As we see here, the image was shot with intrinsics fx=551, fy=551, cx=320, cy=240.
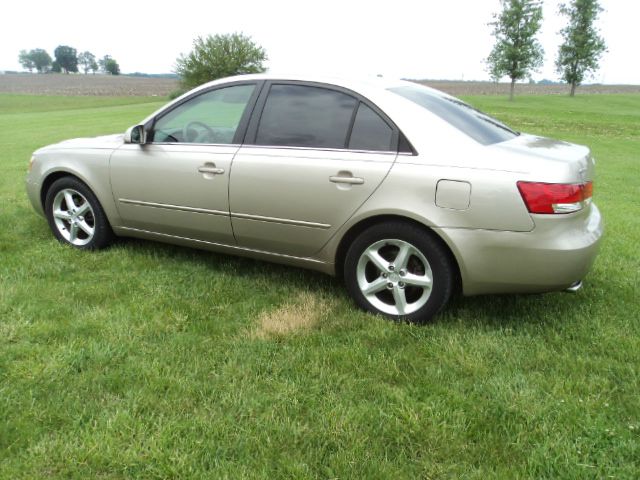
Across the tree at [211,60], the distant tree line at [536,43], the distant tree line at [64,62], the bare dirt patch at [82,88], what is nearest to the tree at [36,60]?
the distant tree line at [64,62]

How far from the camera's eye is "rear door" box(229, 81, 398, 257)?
346 cm

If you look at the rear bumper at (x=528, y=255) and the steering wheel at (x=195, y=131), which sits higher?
the steering wheel at (x=195, y=131)

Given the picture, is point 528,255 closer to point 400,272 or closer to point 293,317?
point 400,272

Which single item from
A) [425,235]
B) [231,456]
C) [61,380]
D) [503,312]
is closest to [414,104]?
[425,235]

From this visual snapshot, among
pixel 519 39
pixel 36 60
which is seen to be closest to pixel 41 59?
pixel 36 60

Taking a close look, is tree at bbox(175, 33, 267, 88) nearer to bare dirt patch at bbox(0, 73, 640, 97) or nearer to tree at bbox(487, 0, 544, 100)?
bare dirt patch at bbox(0, 73, 640, 97)

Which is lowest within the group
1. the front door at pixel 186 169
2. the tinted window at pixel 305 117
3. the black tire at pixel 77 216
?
the black tire at pixel 77 216

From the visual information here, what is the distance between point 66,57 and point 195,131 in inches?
5621

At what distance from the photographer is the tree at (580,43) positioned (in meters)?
47.7

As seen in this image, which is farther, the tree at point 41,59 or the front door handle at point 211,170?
the tree at point 41,59

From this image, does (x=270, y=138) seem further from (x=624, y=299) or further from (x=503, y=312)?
(x=624, y=299)

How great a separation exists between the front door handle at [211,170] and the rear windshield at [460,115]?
1.31m

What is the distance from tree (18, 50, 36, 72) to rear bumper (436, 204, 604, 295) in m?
155

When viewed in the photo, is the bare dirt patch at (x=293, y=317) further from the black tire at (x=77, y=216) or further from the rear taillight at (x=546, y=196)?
the black tire at (x=77, y=216)
